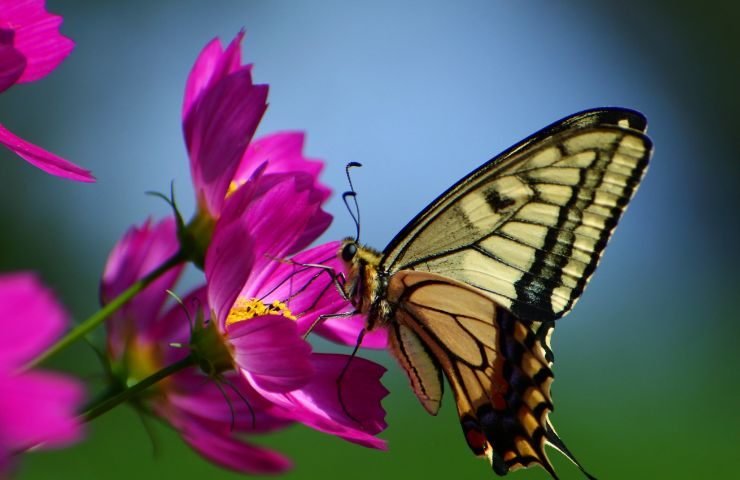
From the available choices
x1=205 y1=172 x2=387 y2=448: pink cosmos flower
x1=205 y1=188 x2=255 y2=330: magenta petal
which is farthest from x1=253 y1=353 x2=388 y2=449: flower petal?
x1=205 y1=188 x2=255 y2=330: magenta petal

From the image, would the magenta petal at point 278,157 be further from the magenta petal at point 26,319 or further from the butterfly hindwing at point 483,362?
the magenta petal at point 26,319

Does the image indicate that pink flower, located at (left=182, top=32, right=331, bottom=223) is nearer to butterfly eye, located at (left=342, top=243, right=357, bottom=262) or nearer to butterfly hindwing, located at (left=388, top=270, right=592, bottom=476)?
butterfly eye, located at (left=342, top=243, right=357, bottom=262)

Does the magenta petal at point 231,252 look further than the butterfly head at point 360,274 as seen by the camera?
No

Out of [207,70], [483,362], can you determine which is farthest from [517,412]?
[207,70]

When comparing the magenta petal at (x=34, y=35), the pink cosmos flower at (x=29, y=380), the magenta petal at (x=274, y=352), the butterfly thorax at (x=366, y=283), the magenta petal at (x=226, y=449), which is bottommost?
the magenta petal at (x=226, y=449)

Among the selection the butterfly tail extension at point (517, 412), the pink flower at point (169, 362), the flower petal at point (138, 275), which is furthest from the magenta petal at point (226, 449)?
the butterfly tail extension at point (517, 412)
